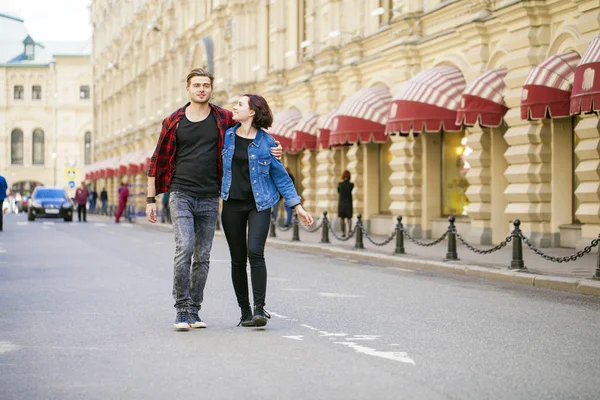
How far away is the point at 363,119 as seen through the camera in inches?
1092

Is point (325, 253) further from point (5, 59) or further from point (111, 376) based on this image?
point (5, 59)

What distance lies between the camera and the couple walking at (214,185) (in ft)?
29.1

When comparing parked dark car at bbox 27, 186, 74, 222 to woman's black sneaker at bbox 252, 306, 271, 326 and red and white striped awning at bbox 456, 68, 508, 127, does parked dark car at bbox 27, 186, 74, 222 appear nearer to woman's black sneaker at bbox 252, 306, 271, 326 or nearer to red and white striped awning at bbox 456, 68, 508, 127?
red and white striped awning at bbox 456, 68, 508, 127

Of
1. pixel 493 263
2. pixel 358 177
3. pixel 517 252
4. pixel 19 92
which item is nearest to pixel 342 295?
pixel 517 252

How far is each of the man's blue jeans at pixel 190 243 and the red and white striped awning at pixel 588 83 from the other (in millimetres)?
9460

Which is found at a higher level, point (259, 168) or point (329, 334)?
point (259, 168)

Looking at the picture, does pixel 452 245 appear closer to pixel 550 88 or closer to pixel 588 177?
pixel 588 177

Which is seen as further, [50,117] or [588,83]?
[50,117]

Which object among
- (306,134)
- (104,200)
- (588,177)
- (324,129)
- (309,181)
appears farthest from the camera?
(104,200)

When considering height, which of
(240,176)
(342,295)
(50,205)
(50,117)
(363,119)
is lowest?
(342,295)

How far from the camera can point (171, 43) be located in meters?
60.4

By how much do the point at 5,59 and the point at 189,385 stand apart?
112109 mm

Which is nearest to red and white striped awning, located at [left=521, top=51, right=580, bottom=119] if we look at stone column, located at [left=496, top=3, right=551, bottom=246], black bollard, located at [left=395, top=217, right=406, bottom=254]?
stone column, located at [left=496, top=3, right=551, bottom=246]

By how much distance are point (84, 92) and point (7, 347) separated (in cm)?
10259
